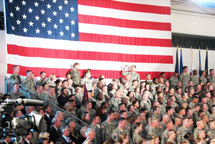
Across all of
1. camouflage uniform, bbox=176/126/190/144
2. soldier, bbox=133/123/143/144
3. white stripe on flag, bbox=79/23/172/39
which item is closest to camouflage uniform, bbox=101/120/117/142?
soldier, bbox=133/123/143/144

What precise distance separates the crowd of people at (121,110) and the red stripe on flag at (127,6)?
2.38 meters

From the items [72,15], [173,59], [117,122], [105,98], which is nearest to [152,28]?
[173,59]

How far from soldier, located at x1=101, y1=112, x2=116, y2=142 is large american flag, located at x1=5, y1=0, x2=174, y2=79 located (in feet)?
12.6

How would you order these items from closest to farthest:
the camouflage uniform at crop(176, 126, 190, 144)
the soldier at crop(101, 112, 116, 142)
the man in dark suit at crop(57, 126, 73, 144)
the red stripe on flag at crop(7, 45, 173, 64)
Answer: the man in dark suit at crop(57, 126, 73, 144)
the soldier at crop(101, 112, 116, 142)
the camouflage uniform at crop(176, 126, 190, 144)
the red stripe on flag at crop(7, 45, 173, 64)

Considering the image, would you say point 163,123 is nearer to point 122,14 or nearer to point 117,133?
point 117,133

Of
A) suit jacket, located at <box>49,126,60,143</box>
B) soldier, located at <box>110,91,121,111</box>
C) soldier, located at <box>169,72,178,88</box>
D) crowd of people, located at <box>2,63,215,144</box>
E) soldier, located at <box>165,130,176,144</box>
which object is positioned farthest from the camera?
soldier, located at <box>169,72,178,88</box>

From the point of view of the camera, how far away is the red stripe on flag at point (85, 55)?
11602 mm

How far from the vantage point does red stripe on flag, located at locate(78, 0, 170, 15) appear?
529 inches

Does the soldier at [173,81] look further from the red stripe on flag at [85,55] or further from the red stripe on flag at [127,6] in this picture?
the red stripe on flag at [127,6]

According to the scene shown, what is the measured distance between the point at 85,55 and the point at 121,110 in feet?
12.4

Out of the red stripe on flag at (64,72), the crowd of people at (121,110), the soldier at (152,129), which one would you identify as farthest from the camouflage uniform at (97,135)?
the red stripe on flag at (64,72)

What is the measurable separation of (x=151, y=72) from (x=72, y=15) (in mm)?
3803

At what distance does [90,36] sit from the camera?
1317 cm

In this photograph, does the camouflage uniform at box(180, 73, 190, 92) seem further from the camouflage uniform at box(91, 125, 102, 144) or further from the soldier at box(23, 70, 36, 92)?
the camouflage uniform at box(91, 125, 102, 144)
